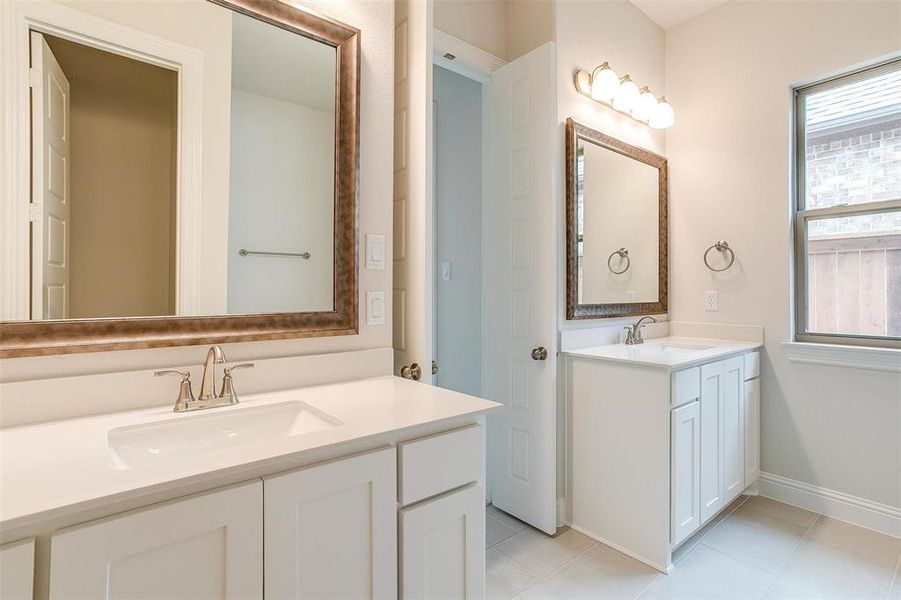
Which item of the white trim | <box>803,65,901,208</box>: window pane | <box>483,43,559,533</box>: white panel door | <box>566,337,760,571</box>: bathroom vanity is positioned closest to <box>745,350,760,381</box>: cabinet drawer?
<box>566,337,760,571</box>: bathroom vanity

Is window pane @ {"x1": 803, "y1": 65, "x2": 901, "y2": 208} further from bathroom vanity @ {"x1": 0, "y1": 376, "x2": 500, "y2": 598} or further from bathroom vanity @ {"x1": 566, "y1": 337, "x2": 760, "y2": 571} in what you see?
bathroom vanity @ {"x1": 0, "y1": 376, "x2": 500, "y2": 598}

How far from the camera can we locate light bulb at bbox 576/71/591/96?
230 centimetres

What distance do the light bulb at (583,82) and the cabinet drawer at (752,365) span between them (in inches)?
62.7

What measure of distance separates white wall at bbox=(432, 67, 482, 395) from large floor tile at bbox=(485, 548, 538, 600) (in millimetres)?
931

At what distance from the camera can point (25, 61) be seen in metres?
1.04

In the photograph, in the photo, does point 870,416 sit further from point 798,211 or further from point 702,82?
point 702,82

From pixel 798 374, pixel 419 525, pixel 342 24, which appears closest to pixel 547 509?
pixel 419 525

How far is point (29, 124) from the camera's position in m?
1.04

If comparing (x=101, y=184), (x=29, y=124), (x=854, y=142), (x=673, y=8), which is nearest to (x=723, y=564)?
(x=854, y=142)

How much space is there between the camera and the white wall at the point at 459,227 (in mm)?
2564

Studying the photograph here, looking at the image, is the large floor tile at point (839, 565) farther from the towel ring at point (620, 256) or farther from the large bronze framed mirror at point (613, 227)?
the towel ring at point (620, 256)

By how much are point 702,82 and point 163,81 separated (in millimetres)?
2839

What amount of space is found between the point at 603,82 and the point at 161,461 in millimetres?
2426

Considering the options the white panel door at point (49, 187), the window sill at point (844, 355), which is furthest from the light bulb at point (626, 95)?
the white panel door at point (49, 187)
